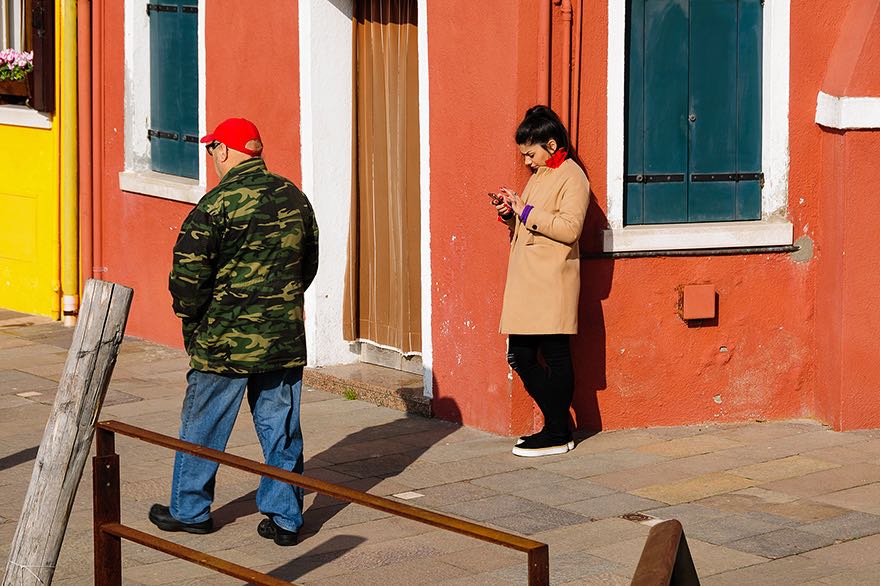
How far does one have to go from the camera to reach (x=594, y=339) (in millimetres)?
8594

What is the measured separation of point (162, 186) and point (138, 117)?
82cm

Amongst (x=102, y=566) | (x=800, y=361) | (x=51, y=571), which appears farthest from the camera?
(x=800, y=361)

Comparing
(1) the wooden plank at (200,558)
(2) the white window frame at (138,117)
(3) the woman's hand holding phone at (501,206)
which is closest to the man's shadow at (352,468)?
(3) the woman's hand holding phone at (501,206)

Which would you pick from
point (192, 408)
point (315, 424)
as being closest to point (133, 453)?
point (315, 424)

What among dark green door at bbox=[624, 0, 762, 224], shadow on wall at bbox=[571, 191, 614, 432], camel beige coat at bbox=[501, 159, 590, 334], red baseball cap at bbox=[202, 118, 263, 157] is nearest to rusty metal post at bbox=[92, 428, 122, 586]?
red baseball cap at bbox=[202, 118, 263, 157]

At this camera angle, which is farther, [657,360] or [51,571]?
[657,360]

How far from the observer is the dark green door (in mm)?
8641

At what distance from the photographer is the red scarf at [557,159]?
812 centimetres

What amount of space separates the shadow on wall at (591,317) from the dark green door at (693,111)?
0.27 meters

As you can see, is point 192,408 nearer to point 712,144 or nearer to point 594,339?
point 594,339

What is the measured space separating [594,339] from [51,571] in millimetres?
4001

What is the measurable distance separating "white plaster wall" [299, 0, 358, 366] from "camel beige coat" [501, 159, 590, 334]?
2.17m

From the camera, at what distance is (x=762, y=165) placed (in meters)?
8.89

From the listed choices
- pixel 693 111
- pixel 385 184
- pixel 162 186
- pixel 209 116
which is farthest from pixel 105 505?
pixel 162 186
